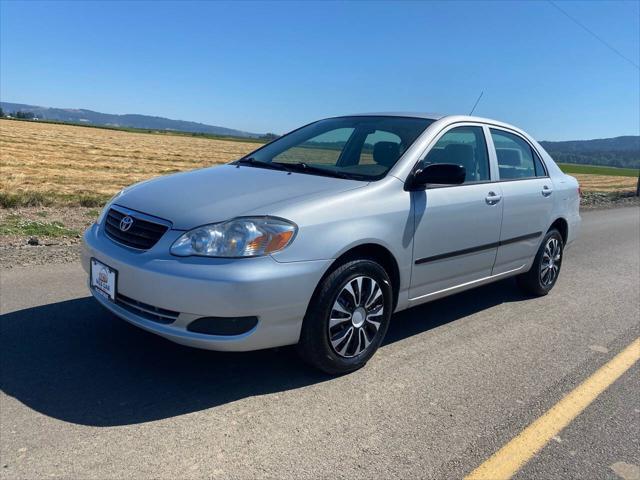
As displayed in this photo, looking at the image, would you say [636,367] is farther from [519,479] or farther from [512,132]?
[512,132]

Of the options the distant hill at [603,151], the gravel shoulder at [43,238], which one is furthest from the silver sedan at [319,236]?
the distant hill at [603,151]

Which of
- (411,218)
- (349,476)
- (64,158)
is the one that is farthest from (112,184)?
(349,476)

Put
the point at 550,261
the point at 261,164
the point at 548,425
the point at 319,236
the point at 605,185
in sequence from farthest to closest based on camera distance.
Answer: the point at 605,185 → the point at 550,261 → the point at 261,164 → the point at 319,236 → the point at 548,425

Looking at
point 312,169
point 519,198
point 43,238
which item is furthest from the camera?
point 43,238

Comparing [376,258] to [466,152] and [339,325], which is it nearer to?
[339,325]

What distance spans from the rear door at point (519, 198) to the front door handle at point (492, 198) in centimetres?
12

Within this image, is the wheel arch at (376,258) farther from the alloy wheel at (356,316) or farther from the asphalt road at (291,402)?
the asphalt road at (291,402)

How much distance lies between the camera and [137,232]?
324 cm

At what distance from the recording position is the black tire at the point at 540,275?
5.41 metres

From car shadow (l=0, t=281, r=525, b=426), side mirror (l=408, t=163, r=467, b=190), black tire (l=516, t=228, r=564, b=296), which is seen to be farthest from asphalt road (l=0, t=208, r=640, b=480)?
side mirror (l=408, t=163, r=467, b=190)

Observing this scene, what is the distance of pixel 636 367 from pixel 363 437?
229 cm

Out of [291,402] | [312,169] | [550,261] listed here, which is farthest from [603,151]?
[291,402]

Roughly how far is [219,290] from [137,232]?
71 centimetres

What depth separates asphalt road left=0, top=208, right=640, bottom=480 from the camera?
2.55 meters
